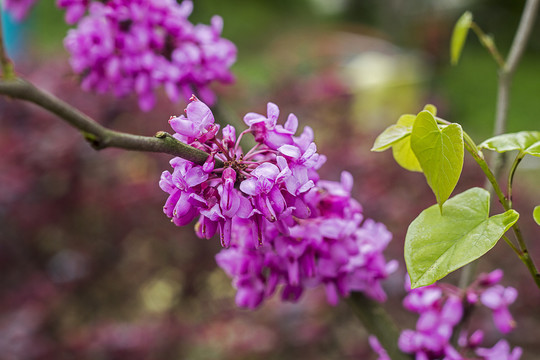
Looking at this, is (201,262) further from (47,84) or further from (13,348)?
(47,84)

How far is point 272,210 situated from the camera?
578 mm

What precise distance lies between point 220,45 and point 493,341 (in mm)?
1933

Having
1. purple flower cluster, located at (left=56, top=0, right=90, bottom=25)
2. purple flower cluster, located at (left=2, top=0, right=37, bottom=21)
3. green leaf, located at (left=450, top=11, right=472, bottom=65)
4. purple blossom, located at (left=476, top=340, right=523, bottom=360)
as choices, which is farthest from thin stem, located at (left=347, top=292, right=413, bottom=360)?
purple flower cluster, located at (left=2, top=0, right=37, bottom=21)

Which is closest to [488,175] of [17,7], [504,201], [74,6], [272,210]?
[504,201]

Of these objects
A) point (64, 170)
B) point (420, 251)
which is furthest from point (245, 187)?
point (64, 170)

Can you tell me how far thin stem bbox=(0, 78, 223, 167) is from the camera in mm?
546

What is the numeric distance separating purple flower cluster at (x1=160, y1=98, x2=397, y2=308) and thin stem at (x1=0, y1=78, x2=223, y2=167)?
2cm

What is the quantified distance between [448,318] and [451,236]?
0.33m

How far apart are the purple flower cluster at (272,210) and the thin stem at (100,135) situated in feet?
0.08

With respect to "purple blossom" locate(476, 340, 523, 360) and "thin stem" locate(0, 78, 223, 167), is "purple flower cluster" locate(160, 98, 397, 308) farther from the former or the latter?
"purple blossom" locate(476, 340, 523, 360)

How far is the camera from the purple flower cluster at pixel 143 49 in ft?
3.27

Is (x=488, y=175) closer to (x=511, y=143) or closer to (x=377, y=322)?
(x=511, y=143)

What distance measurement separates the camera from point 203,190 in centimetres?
59

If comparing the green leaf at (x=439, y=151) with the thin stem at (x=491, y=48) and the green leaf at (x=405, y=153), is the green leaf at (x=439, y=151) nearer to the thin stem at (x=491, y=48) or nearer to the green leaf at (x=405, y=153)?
the green leaf at (x=405, y=153)
